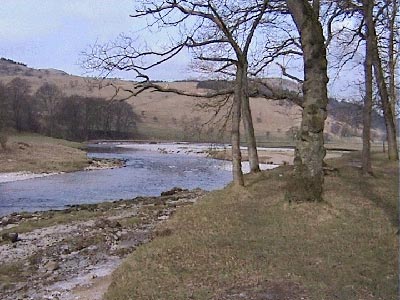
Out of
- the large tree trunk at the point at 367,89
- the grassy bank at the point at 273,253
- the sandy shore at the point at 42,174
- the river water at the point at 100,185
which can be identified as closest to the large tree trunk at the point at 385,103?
the large tree trunk at the point at 367,89

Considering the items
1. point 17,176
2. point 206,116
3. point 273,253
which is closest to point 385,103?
point 206,116

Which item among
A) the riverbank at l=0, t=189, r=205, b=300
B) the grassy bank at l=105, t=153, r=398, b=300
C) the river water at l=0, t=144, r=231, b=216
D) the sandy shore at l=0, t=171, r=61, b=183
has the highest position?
the grassy bank at l=105, t=153, r=398, b=300

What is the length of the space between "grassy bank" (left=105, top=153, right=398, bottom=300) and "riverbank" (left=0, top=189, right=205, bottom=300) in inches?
40.1

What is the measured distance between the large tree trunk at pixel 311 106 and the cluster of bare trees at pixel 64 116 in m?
88.9

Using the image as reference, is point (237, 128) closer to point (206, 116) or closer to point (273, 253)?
point (273, 253)

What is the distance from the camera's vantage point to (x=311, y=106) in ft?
40.9

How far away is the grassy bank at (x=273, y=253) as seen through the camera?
7555mm

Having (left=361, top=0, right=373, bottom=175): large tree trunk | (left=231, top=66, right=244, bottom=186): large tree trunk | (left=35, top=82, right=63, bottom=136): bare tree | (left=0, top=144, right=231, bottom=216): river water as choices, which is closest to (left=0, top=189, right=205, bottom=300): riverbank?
(left=231, top=66, right=244, bottom=186): large tree trunk

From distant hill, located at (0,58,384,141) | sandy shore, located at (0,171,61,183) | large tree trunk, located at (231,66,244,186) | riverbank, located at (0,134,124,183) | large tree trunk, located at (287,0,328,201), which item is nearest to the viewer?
large tree trunk, located at (287,0,328,201)

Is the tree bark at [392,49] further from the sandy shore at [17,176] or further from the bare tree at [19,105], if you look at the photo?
the bare tree at [19,105]

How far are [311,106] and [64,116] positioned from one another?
105323 mm

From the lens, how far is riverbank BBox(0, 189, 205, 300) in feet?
32.9

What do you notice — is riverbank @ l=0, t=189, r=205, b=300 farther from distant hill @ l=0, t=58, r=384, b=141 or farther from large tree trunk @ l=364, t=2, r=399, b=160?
large tree trunk @ l=364, t=2, r=399, b=160

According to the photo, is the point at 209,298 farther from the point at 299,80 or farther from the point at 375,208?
the point at 299,80
